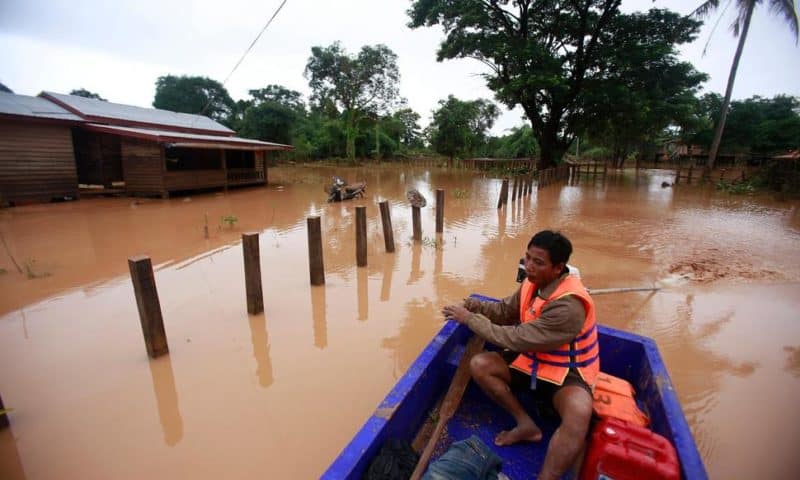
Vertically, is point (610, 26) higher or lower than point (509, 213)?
higher

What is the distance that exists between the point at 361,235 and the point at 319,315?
1966 mm

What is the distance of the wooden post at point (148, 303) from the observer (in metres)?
3.47

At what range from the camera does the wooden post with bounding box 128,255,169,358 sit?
3.47 metres

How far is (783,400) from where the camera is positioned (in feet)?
10.8

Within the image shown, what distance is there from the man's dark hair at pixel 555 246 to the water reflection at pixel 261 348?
9.20 feet

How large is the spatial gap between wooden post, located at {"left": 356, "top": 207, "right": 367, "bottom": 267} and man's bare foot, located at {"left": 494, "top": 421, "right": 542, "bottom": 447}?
433cm

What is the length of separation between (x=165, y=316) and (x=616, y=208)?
14402mm

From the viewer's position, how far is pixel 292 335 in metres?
4.41

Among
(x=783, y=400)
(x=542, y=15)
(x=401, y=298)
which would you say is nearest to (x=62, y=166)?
(x=401, y=298)

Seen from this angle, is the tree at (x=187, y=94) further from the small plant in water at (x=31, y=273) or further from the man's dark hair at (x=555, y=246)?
the man's dark hair at (x=555, y=246)

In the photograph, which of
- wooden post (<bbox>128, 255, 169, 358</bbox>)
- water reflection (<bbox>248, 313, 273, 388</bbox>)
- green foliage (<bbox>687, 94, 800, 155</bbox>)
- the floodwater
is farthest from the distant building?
green foliage (<bbox>687, 94, 800, 155</bbox>)

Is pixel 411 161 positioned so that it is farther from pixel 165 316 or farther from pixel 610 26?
pixel 165 316

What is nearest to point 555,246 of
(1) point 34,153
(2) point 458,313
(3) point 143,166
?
(2) point 458,313

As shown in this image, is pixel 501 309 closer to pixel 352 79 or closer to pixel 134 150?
pixel 134 150
